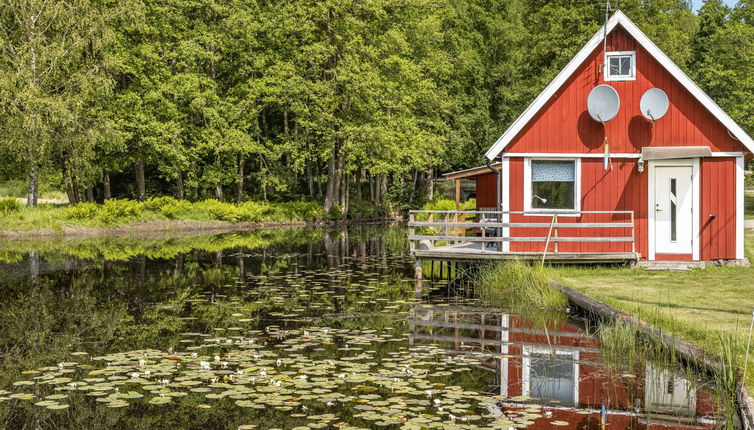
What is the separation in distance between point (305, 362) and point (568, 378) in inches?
138

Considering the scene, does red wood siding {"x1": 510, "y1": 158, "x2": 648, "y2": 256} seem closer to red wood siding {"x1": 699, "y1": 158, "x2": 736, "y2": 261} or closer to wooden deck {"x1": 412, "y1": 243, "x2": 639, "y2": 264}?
wooden deck {"x1": 412, "y1": 243, "x2": 639, "y2": 264}

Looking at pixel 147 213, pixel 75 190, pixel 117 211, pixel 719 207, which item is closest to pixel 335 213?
pixel 147 213

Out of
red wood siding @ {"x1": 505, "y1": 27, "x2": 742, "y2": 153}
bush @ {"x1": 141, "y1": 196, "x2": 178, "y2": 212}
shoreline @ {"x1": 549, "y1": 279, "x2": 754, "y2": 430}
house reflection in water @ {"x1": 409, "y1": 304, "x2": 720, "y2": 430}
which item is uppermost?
red wood siding @ {"x1": 505, "y1": 27, "x2": 742, "y2": 153}

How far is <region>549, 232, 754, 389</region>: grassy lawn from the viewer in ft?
36.8

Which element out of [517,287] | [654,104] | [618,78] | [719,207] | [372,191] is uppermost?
[618,78]

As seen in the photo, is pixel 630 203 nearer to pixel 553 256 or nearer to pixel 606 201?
pixel 606 201

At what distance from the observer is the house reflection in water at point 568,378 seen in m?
8.38

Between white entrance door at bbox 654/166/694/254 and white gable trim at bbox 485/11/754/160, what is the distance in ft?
5.39

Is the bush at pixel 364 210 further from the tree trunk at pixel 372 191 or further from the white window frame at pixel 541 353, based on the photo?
the white window frame at pixel 541 353

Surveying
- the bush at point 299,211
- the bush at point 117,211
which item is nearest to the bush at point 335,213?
the bush at point 299,211

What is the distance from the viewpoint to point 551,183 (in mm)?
21125

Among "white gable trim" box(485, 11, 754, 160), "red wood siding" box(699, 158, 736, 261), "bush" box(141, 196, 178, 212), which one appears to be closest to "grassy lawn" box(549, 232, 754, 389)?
"red wood siding" box(699, 158, 736, 261)

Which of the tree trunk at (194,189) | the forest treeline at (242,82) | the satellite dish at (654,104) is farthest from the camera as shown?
the tree trunk at (194,189)

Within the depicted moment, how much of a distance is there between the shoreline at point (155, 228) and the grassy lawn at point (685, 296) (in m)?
27.2
